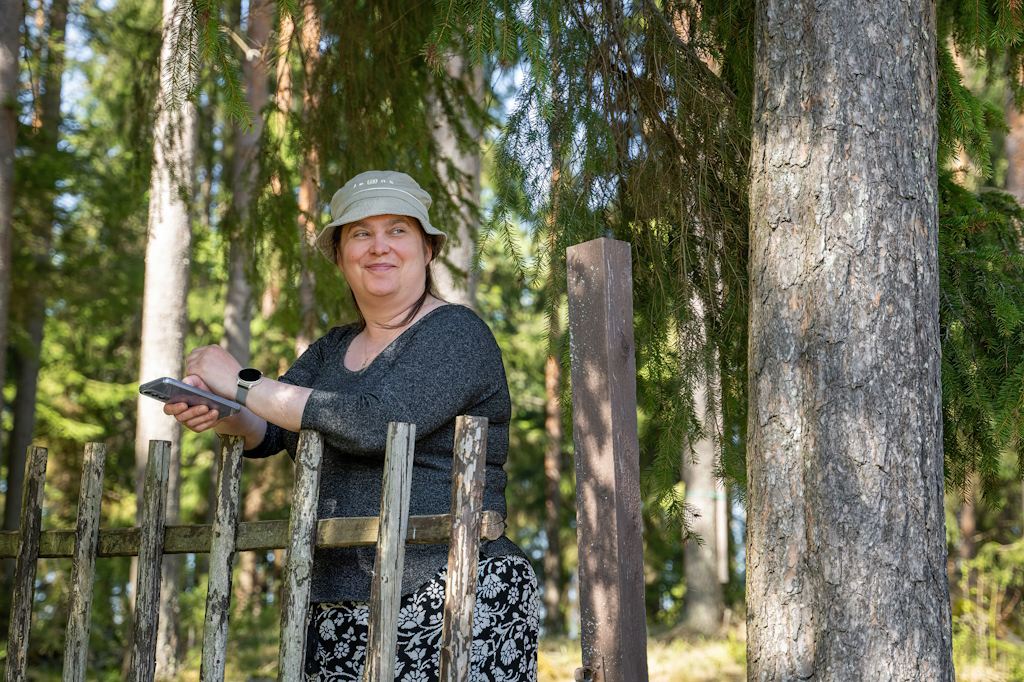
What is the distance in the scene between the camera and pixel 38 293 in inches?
365

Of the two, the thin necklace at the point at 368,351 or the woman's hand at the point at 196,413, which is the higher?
the thin necklace at the point at 368,351

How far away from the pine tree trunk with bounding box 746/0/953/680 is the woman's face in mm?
935

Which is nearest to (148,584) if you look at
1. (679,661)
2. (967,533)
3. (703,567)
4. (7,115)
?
(7,115)

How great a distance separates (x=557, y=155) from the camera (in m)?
3.04

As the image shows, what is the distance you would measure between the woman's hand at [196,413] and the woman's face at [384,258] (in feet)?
1.62

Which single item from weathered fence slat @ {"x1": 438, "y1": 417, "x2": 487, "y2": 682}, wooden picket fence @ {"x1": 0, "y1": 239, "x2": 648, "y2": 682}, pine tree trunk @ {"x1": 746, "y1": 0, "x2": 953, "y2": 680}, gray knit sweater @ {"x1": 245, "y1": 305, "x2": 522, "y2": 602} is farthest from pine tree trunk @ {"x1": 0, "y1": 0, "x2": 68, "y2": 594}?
pine tree trunk @ {"x1": 746, "y1": 0, "x2": 953, "y2": 680}

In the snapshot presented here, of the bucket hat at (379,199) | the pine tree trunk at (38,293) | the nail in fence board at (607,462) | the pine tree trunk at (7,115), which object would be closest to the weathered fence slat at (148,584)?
the bucket hat at (379,199)

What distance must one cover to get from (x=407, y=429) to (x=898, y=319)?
48.6 inches

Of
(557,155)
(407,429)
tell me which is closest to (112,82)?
(557,155)

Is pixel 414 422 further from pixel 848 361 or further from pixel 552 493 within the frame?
pixel 552 493

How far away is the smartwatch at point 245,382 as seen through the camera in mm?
2205

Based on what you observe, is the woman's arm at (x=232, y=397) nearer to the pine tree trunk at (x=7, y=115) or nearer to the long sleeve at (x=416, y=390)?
the long sleeve at (x=416, y=390)

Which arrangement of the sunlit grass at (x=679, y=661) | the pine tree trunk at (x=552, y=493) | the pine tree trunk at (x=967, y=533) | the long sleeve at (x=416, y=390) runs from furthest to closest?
the pine tree trunk at (x=552, y=493) → the pine tree trunk at (x=967, y=533) → the sunlit grass at (x=679, y=661) → the long sleeve at (x=416, y=390)

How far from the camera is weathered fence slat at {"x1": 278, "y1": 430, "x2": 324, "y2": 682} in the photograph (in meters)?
2.12
